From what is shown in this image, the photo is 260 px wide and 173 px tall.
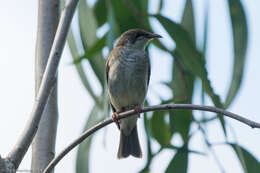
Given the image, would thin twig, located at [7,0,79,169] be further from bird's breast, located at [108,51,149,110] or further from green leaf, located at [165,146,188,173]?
bird's breast, located at [108,51,149,110]

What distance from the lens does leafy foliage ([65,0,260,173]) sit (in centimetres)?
346

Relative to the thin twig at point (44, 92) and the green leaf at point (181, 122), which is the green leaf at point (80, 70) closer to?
the green leaf at point (181, 122)

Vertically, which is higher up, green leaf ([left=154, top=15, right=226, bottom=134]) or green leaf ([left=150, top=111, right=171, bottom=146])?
green leaf ([left=154, top=15, right=226, bottom=134])

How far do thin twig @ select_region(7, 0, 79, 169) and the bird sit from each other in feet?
5.20

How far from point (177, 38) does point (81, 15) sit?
0.84 m

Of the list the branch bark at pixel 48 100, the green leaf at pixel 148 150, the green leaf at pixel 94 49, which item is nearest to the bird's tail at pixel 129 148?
the green leaf at pixel 148 150

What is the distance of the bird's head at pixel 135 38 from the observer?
4.15m

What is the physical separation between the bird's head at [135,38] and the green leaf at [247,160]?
121 cm

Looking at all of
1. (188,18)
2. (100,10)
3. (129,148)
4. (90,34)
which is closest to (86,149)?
(129,148)

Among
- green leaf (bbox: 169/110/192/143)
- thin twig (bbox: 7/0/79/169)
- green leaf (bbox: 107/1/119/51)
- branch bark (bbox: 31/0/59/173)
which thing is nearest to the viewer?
thin twig (bbox: 7/0/79/169)

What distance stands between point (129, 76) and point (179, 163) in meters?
0.90

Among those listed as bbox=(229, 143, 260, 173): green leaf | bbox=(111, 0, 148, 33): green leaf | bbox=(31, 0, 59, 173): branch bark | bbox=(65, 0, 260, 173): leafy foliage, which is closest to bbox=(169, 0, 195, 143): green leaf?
bbox=(65, 0, 260, 173): leafy foliage

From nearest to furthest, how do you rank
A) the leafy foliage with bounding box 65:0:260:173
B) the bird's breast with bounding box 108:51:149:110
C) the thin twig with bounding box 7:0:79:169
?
the thin twig with bounding box 7:0:79:169
the leafy foliage with bounding box 65:0:260:173
the bird's breast with bounding box 108:51:149:110

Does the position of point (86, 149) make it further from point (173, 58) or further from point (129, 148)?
point (173, 58)
